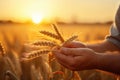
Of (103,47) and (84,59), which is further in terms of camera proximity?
(103,47)

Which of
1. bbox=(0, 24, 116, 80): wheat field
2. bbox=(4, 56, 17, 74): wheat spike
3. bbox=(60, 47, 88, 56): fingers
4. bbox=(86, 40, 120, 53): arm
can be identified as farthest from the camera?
bbox=(4, 56, 17, 74): wheat spike

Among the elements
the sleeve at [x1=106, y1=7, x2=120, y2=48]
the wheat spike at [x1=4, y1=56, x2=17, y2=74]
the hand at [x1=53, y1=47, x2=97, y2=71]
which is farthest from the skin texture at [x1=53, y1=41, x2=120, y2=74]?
the wheat spike at [x1=4, y1=56, x2=17, y2=74]

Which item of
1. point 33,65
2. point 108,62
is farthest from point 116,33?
point 33,65

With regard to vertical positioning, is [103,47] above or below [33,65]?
below

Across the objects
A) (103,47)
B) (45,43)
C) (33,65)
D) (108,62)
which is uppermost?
(33,65)

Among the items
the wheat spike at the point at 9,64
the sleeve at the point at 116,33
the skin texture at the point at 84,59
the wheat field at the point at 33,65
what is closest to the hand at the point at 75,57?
the skin texture at the point at 84,59

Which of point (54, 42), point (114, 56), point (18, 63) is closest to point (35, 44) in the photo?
point (54, 42)

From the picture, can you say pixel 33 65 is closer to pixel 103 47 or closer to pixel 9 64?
pixel 9 64

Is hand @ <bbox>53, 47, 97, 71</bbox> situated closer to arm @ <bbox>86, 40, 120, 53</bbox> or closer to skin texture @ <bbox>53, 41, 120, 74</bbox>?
skin texture @ <bbox>53, 41, 120, 74</bbox>

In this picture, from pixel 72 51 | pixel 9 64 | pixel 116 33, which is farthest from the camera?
pixel 9 64

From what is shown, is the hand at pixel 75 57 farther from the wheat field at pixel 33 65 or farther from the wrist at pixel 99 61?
the wheat field at pixel 33 65
